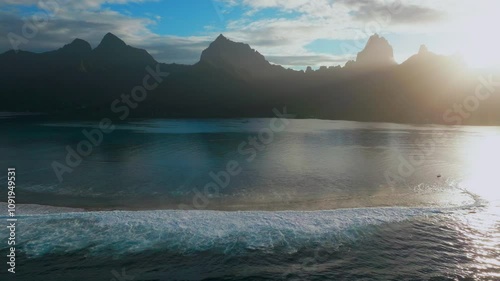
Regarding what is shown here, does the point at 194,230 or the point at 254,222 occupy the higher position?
the point at 254,222

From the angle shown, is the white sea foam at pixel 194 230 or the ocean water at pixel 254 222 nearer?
the ocean water at pixel 254 222

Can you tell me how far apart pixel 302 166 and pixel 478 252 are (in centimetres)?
2800

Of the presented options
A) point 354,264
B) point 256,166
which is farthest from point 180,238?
point 256,166

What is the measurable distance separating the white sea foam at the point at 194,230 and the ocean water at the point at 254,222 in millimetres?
73

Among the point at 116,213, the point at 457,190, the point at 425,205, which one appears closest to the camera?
the point at 116,213

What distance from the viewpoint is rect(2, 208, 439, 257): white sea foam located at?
19578 mm

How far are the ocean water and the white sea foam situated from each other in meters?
0.07

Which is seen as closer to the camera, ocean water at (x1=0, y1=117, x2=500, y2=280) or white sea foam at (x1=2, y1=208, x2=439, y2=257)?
ocean water at (x1=0, y1=117, x2=500, y2=280)

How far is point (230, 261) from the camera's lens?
18094 millimetres

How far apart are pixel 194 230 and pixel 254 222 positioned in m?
3.92

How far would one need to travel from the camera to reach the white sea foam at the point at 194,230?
19.6 m

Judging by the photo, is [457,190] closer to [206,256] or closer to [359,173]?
[359,173]

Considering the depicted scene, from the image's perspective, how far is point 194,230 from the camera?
71.3 feet

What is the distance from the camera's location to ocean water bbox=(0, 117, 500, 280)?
17.5 meters
